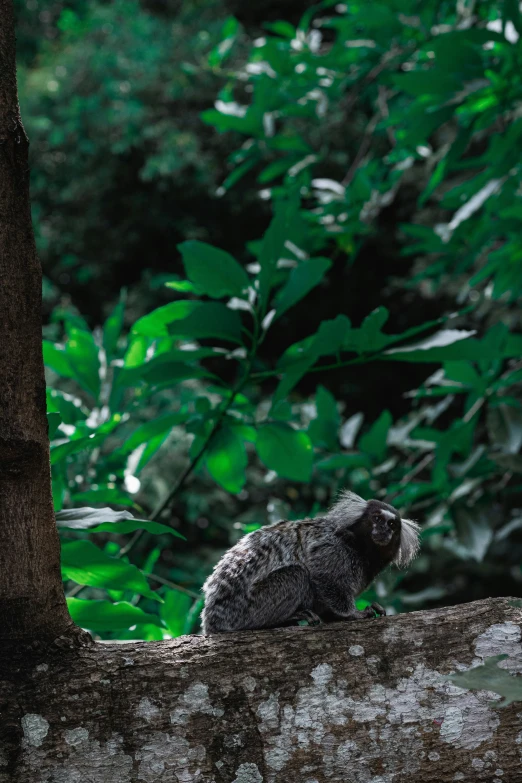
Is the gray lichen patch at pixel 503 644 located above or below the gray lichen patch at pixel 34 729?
above

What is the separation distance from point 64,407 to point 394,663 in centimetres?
156

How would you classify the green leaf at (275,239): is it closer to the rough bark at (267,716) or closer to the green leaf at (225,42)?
the rough bark at (267,716)

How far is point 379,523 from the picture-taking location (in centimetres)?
232

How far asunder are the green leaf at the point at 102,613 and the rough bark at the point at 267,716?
14.0 inches

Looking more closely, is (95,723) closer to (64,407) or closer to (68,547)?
(68,547)

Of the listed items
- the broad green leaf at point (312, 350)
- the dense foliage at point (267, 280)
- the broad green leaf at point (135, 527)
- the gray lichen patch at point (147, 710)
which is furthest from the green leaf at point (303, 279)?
the gray lichen patch at point (147, 710)

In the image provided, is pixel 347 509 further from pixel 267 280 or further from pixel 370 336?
pixel 267 280

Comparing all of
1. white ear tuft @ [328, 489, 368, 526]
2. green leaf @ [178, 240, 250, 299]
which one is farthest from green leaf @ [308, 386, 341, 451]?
green leaf @ [178, 240, 250, 299]

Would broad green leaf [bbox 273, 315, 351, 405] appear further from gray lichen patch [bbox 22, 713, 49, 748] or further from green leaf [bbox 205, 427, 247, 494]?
gray lichen patch [bbox 22, 713, 49, 748]

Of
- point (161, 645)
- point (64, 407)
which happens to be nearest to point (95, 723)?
point (161, 645)

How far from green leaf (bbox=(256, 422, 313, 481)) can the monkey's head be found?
19 cm

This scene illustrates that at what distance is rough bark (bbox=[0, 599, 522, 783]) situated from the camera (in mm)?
1552

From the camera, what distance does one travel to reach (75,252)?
Result: 8.17 metres

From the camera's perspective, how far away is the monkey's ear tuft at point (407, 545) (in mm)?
2494
